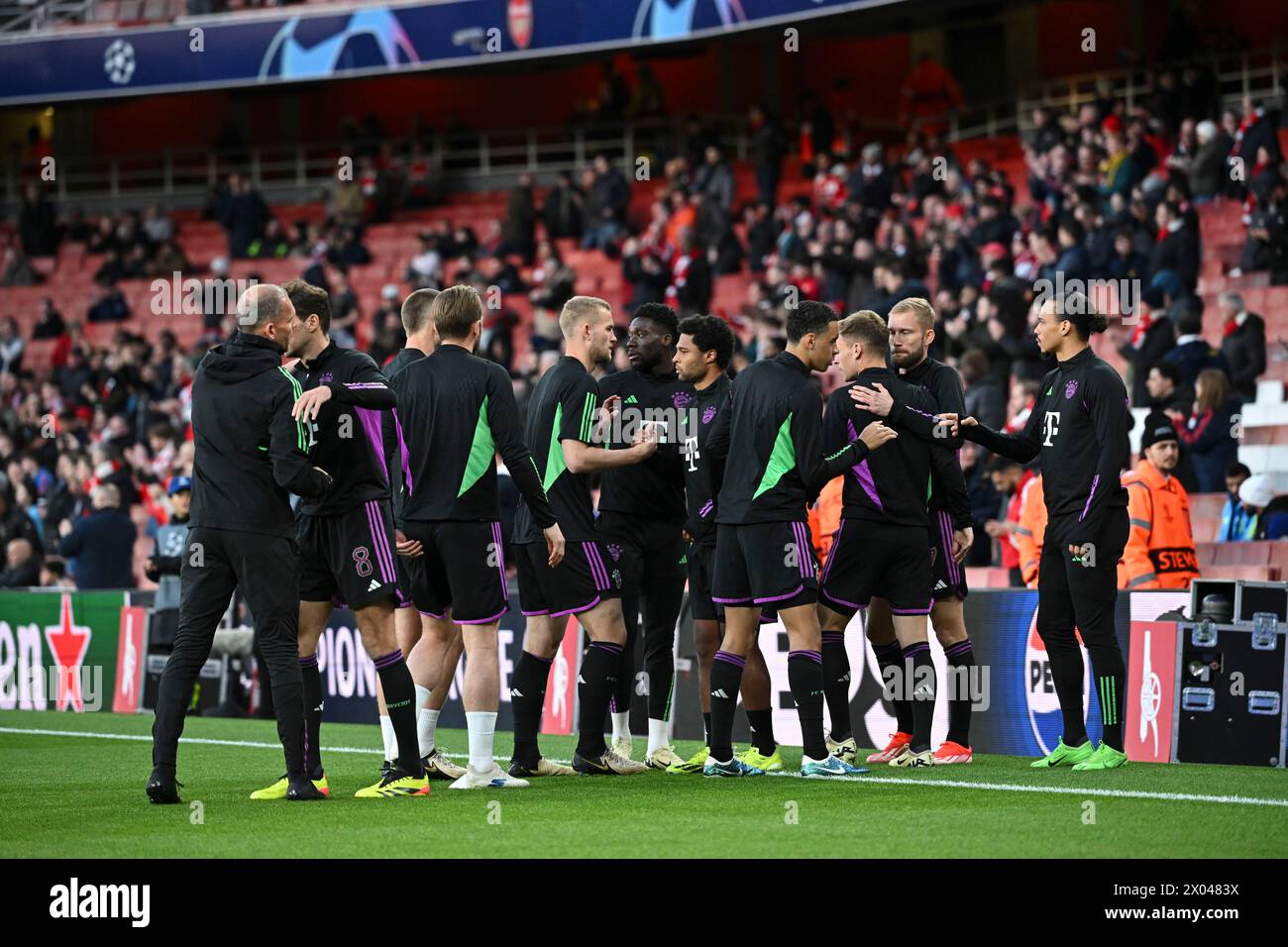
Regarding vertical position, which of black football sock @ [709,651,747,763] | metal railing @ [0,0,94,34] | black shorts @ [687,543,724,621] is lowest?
black football sock @ [709,651,747,763]

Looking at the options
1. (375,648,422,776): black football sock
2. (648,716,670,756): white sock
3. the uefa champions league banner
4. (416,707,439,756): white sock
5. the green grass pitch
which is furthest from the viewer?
the uefa champions league banner

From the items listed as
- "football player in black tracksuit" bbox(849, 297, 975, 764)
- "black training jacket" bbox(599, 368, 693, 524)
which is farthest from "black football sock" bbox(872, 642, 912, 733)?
"black training jacket" bbox(599, 368, 693, 524)

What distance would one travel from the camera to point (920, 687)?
936 centimetres

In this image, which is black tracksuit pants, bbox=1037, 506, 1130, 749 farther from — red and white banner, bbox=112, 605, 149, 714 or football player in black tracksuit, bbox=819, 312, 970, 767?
red and white banner, bbox=112, 605, 149, 714

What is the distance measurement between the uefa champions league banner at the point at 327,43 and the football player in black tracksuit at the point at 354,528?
1886 cm

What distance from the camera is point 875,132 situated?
1235 inches

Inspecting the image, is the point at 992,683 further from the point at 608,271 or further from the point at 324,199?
the point at 324,199

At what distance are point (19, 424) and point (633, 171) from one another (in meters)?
10.2

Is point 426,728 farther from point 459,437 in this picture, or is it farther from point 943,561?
point 943,561

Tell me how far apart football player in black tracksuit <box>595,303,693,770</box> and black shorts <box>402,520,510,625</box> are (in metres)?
0.99

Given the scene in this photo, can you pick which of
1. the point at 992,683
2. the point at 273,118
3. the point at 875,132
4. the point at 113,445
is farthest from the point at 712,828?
the point at 273,118

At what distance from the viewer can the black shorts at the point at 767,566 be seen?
8.38 meters

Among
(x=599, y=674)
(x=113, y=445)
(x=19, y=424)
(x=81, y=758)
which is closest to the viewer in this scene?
(x=599, y=674)

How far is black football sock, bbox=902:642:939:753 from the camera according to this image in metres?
9.30
